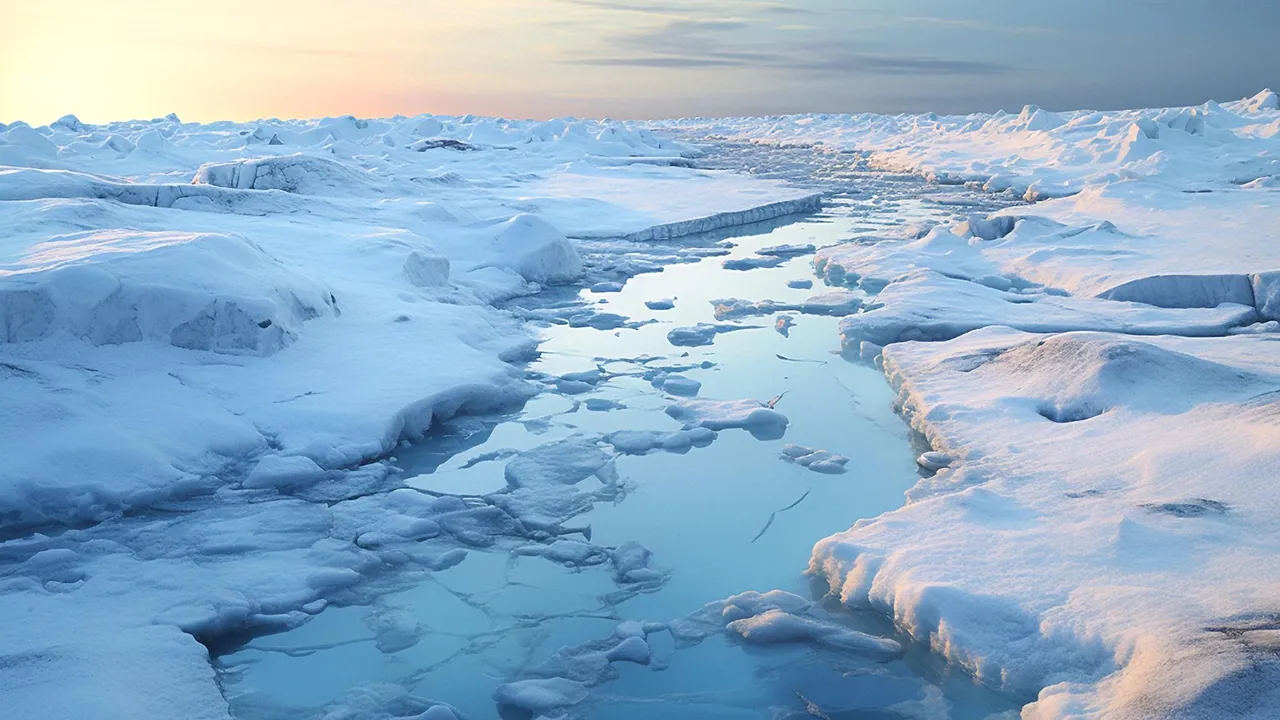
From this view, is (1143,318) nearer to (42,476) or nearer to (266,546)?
(266,546)

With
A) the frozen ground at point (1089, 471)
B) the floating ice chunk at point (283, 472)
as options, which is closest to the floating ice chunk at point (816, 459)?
the frozen ground at point (1089, 471)

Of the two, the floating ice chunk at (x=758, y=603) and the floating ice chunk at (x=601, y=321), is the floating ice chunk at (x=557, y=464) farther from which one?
the floating ice chunk at (x=601, y=321)

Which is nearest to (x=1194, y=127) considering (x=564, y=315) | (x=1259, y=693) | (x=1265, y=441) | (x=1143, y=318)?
(x=1143, y=318)

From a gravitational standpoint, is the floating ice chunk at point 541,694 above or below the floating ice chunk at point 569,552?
above

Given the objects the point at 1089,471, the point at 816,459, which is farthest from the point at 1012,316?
the point at 1089,471

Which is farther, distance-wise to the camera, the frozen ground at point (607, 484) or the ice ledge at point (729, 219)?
the ice ledge at point (729, 219)

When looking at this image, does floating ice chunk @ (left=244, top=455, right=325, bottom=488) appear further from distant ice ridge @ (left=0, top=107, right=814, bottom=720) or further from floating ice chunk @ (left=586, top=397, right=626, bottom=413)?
floating ice chunk @ (left=586, top=397, right=626, bottom=413)

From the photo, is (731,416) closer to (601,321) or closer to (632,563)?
(632,563)
